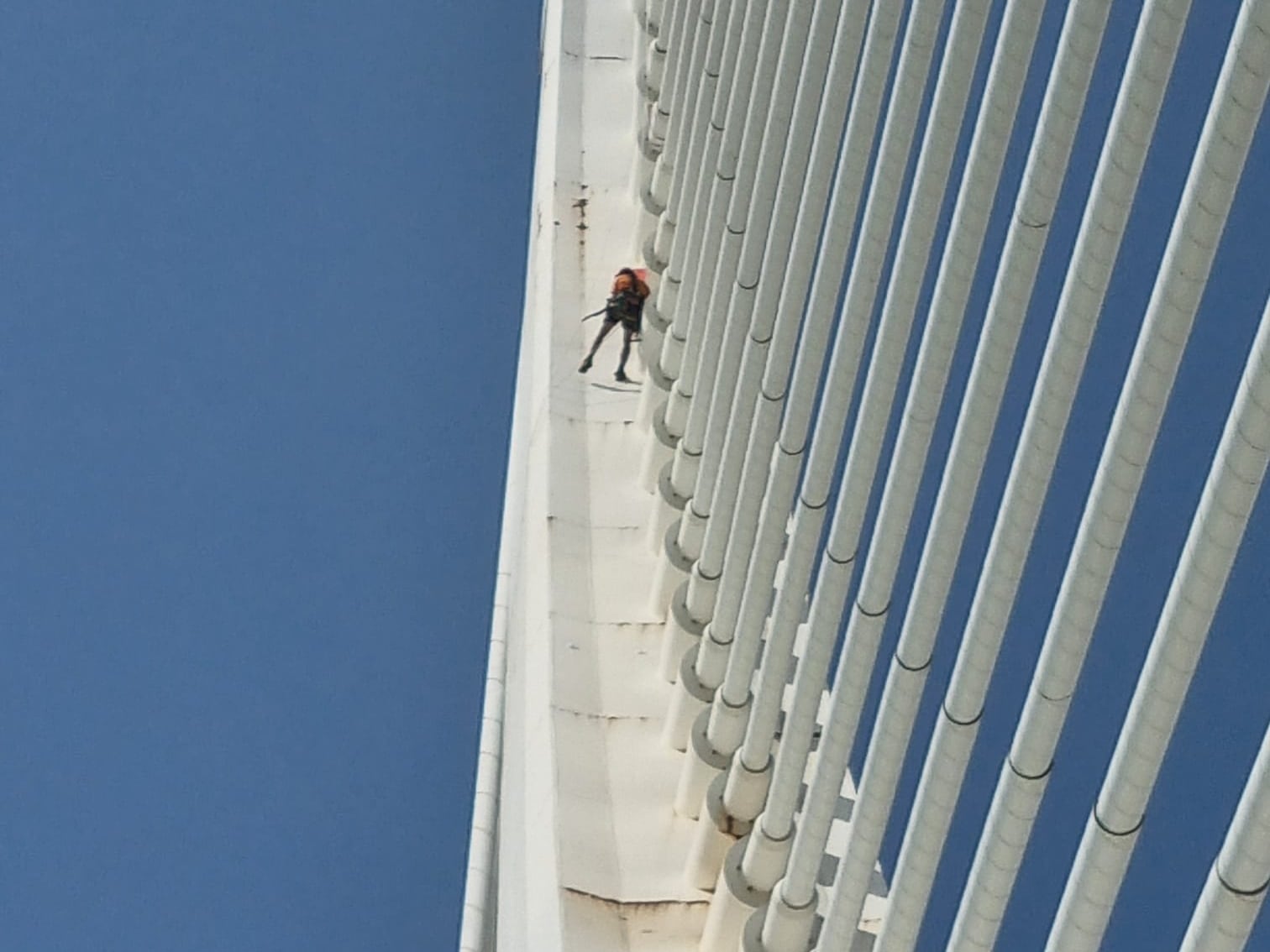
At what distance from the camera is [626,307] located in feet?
73.1

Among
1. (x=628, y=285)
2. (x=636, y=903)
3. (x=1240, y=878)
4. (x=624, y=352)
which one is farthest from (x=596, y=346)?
(x=1240, y=878)

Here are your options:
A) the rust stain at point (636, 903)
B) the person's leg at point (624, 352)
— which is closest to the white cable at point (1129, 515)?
the rust stain at point (636, 903)

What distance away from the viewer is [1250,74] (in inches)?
352

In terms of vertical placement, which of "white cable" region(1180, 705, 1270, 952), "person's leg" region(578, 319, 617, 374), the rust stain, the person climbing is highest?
"white cable" region(1180, 705, 1270, 952)

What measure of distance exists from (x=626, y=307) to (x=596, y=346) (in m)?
0.91

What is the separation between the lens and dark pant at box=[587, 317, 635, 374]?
893 inches

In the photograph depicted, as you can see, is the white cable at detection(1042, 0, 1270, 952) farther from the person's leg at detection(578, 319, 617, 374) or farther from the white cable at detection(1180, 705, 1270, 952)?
the person's leg at detection(578, 319, 617, 374)

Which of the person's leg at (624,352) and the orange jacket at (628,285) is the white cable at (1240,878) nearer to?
the orange jacket at (628,285)

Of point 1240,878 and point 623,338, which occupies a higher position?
point 1240,878

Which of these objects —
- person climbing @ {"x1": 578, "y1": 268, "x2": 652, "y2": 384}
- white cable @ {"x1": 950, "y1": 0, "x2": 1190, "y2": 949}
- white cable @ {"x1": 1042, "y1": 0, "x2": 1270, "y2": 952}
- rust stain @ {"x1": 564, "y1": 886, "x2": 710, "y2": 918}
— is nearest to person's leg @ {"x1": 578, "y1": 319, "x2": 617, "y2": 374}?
person climbing @ {"x1": 578, "y1": 268, "x2": 652, "y2": 384}

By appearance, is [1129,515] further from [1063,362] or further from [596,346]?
[596,346]

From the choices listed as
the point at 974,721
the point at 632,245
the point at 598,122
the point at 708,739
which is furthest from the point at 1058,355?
the point at 598,122

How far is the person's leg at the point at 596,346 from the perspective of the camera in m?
22.7

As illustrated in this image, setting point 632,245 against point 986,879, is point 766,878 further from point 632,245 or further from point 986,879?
point 632,245
